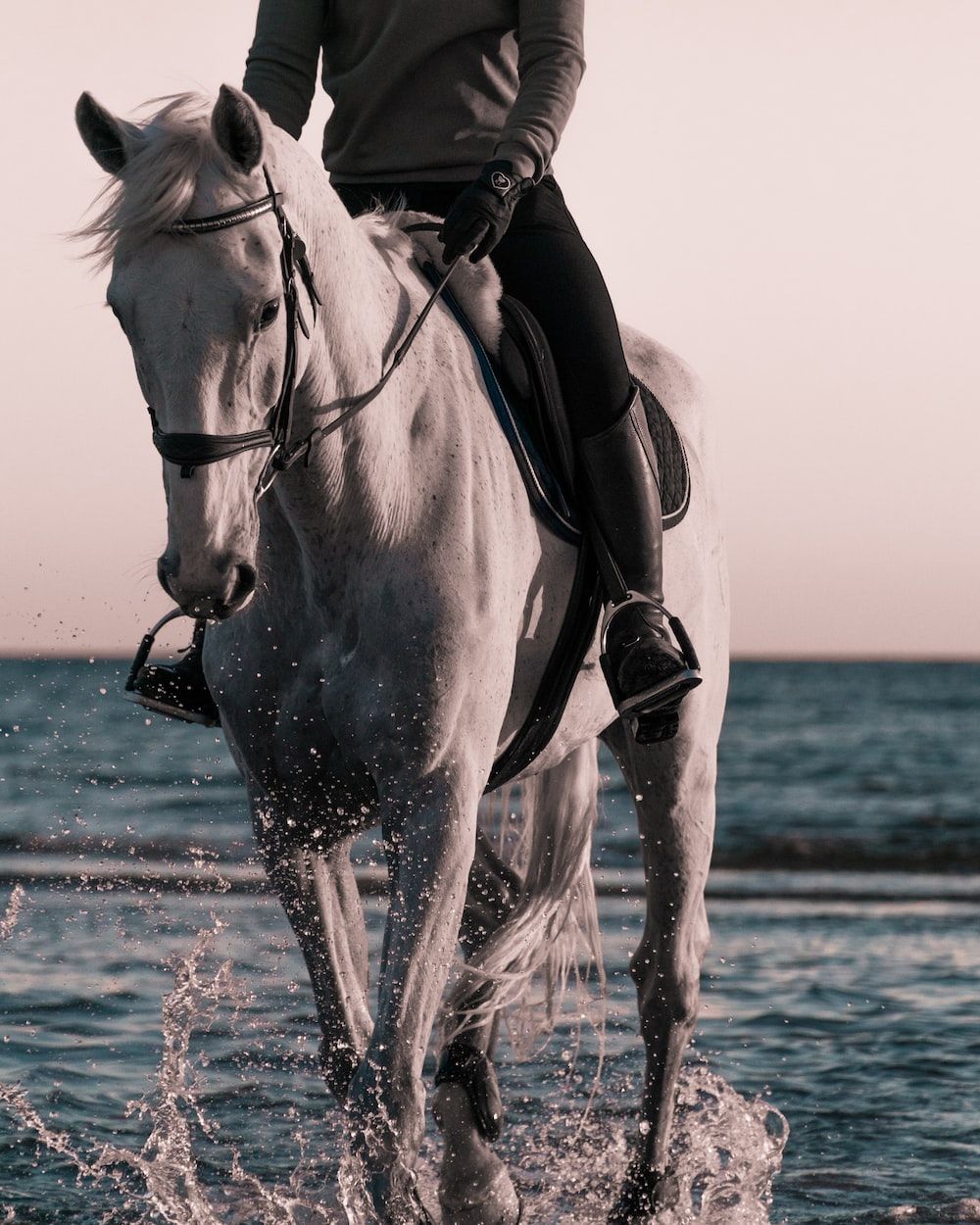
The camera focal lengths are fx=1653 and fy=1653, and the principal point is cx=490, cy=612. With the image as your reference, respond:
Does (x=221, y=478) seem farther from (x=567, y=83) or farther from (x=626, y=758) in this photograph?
(x=626, y=758)

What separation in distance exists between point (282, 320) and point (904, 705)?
181 ft

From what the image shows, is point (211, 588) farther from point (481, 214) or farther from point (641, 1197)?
point (641, 1197)

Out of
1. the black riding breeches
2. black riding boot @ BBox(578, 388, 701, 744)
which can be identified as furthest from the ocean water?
the black riding breeches

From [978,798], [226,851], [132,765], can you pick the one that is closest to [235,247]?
[226,851]

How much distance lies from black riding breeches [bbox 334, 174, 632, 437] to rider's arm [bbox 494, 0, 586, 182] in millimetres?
259

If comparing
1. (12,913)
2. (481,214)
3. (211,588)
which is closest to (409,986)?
(211,588)

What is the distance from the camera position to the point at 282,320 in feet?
10.5

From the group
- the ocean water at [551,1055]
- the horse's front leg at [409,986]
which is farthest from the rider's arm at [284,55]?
the ocean water at [551,1055]

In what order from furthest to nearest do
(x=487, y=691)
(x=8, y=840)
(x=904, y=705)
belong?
1. (x=904, y=705)
2. (x=8, y=840)
3. (x=487, y=691)

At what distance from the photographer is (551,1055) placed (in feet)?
23.4

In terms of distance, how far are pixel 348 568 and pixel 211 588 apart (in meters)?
0.65

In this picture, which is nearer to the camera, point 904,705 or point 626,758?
point 626,758

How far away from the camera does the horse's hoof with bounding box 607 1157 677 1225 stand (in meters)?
4.95

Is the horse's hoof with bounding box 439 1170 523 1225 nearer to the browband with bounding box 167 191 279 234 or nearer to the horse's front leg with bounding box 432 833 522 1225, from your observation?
the horse's front leg with bounding box 432 833 522 1225
